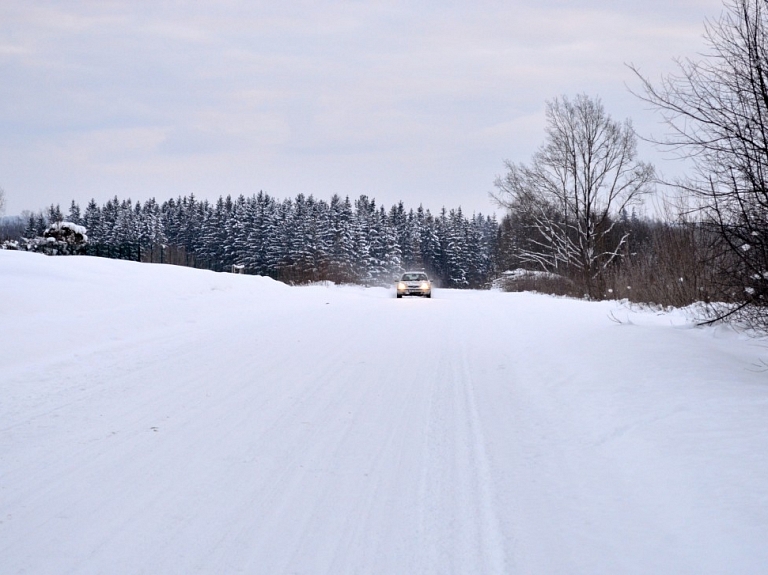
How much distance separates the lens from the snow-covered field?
10.9 feet

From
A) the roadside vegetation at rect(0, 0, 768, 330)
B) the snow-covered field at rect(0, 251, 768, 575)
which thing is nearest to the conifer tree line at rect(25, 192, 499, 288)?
the roadside vegetation at rect(0, 0, 768, 330)

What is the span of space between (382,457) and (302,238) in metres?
83.5

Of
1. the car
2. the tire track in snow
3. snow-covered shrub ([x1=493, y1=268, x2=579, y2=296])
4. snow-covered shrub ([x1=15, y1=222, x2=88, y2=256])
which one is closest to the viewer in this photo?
the tire track in snow

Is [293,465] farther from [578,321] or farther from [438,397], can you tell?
[578,321]

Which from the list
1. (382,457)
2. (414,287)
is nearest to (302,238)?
(414,287)

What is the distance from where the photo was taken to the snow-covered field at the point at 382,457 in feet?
10.9

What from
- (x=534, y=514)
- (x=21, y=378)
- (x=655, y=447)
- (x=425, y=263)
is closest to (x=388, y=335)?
(x=21, y=378)

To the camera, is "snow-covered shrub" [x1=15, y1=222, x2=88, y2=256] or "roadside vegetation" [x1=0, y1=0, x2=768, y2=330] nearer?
"roadside vegetation" [x1=0, y1=0, x2=768, y2=330]

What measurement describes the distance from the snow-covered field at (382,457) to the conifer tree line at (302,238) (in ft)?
198

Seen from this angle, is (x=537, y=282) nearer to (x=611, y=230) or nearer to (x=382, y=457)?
(x=611, y=230)

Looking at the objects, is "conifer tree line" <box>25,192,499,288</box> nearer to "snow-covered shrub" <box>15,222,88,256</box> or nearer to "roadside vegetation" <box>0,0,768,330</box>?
"roadside vegetation" <box>0,0,768,330</box>

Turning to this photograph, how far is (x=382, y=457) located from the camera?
4.86 meters

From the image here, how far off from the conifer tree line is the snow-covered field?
60328mm

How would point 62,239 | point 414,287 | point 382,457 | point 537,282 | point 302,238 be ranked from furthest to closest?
point 302,238 → point 537,282 → point 414,287 → point 62,239 → point 382,457
